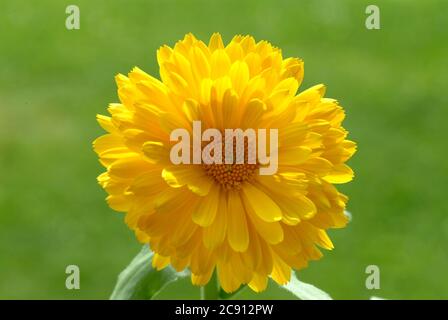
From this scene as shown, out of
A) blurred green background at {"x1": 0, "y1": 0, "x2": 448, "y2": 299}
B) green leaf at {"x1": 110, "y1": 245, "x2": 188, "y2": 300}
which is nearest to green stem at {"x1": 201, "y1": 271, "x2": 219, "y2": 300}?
green leaf at {"x1": 110, "y1": 245, "x2": 188, "y2": 300}

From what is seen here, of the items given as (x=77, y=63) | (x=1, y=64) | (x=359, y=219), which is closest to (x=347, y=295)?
(x=359, y=219)

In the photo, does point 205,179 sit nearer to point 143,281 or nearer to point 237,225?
point 237,225

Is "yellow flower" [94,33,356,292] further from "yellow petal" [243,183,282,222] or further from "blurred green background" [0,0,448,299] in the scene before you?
"blurred green background" [0,0,448,299]

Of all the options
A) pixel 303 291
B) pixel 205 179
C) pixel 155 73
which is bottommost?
pixel 303 291

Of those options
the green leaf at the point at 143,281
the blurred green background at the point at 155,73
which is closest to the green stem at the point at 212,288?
the green leaf at the point at 143,281

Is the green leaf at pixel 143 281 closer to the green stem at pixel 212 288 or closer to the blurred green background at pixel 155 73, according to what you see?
the green stem at pixel 212 288

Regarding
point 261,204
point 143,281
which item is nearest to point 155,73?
point 143,281

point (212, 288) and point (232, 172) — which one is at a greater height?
point (232, 172)
